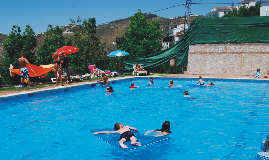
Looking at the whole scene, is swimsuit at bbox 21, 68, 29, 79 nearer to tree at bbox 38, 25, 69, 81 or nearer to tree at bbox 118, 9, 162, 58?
tree at bbox 38, 25, 69, 81

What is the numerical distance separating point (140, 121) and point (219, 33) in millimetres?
14869

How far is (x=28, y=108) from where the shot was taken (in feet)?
34.7

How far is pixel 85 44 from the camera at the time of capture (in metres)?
24.5

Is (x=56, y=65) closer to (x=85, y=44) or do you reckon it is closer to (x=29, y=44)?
(x=29, y=44)

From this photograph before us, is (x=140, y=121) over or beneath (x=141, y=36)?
beneath

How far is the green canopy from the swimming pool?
21.3 ft

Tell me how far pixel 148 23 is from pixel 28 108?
2440cm

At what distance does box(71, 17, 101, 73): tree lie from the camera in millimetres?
23737

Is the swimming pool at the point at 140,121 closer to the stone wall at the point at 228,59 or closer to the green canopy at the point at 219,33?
the stone wall at the point at 228,59

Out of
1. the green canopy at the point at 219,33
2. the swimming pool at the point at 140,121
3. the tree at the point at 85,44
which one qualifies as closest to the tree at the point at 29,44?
the tree at the point at 85,44

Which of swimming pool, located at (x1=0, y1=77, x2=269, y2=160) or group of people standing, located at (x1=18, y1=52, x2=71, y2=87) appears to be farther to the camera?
group of people standing, located at (x1=18, y1=52, x2=71, y2=87)

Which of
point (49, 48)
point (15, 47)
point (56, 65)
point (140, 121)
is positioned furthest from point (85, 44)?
point (140, 121)

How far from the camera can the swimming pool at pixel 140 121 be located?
19.9ft

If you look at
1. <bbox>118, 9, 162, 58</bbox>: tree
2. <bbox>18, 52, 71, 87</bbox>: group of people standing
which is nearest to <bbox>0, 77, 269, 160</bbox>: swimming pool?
<bbox>18, 52, 71, 87</bbox>: group of people standing
